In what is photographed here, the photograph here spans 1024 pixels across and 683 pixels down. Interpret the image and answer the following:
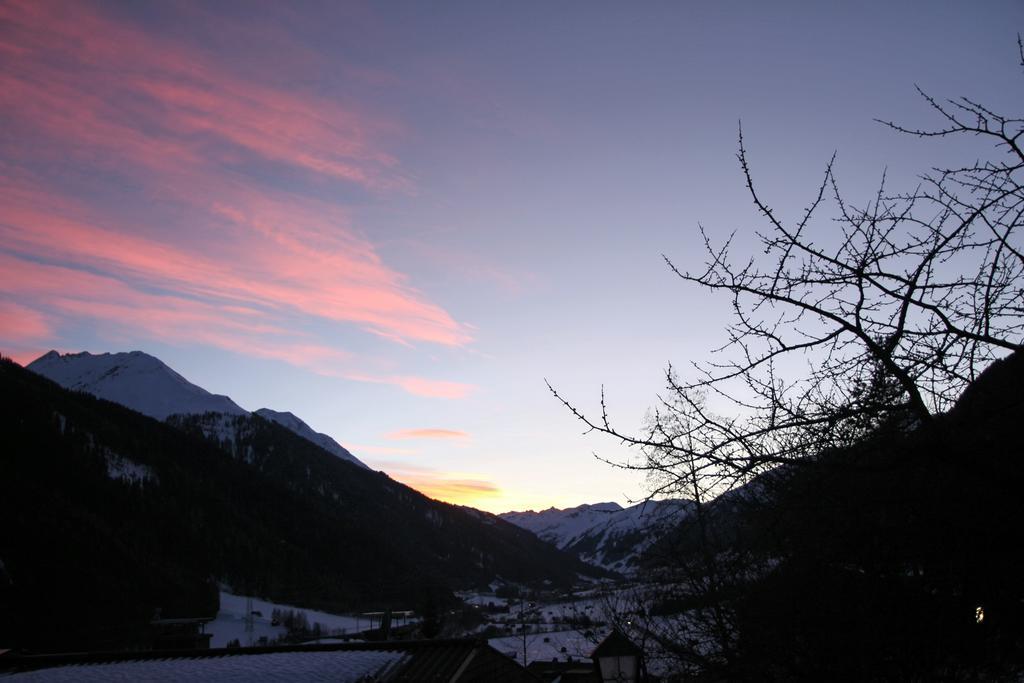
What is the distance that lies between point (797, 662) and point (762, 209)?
264cm

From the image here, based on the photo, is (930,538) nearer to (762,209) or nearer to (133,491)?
(762,209)

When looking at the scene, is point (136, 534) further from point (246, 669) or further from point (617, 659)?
point (617, 659)

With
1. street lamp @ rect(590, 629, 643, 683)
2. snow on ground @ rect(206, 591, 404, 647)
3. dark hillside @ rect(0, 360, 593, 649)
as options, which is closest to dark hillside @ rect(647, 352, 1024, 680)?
street lamp @ rect(590, 629, 643, 683)

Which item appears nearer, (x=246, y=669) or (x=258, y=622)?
(x=246, y=669)

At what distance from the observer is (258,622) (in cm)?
11319

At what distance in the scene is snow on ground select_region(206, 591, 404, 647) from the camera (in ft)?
325

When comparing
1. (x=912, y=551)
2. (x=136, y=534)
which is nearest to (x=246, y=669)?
(x=912, y=551)

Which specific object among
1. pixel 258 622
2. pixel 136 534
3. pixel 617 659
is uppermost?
pixel 136 534

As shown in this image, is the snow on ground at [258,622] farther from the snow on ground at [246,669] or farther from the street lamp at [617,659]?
the street lamp at [617,659]

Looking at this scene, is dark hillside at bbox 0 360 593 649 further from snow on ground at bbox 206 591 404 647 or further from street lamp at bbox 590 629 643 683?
street lamp at bbox 590 629 643 683

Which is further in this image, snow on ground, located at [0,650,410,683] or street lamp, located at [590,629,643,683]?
snow on ground, located at [0,650,410,683]

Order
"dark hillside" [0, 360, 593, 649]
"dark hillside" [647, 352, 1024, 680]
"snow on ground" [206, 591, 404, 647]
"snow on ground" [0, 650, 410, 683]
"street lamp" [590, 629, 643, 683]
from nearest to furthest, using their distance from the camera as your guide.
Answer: "dark hillside" [647, 352, 1024, 680], "street lamp" [590, 629, 643, 683], "snow on ground" [0, 650, 410, 683], "dark hillside" [0, 360, 593, 649], "snow on ground" [206, 591, 404, 647]

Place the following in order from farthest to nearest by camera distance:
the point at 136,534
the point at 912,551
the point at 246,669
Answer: the point at 136,534 < the point at 246,669 < the point at 912,551

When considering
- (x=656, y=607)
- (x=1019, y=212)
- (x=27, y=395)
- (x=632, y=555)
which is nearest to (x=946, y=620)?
(x=1019, y=212)
